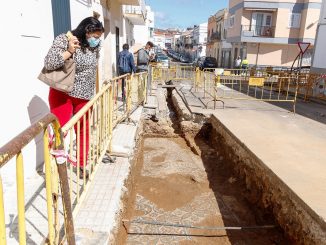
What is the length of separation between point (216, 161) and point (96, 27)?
439 cm

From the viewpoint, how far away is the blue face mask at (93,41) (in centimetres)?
319

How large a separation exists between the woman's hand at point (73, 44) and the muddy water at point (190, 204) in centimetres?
211

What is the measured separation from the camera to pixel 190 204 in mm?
4629

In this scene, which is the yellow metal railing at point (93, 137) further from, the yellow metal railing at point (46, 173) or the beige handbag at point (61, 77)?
the yellow metal railing at point (46, 173)

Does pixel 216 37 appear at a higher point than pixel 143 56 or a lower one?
higher

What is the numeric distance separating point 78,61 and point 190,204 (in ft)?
8.93

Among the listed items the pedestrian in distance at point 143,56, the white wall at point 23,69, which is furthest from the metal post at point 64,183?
the pedestrian in distance at point 143,56

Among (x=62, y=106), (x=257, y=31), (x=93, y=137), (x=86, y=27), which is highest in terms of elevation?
(x=257, y=31)

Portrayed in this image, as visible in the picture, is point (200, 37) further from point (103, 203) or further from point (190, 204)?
point (103, 203)

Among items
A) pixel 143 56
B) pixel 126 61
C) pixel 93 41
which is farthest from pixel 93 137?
pixel 143 56

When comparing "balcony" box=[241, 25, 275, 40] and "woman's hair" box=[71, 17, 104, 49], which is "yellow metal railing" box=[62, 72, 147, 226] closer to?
"woman's hair" box=[71, 17, 104, 49]

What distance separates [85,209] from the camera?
299 cm

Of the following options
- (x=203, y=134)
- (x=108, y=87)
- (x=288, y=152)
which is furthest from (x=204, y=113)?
(x=108, y=87)

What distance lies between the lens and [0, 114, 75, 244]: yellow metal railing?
1.34m
